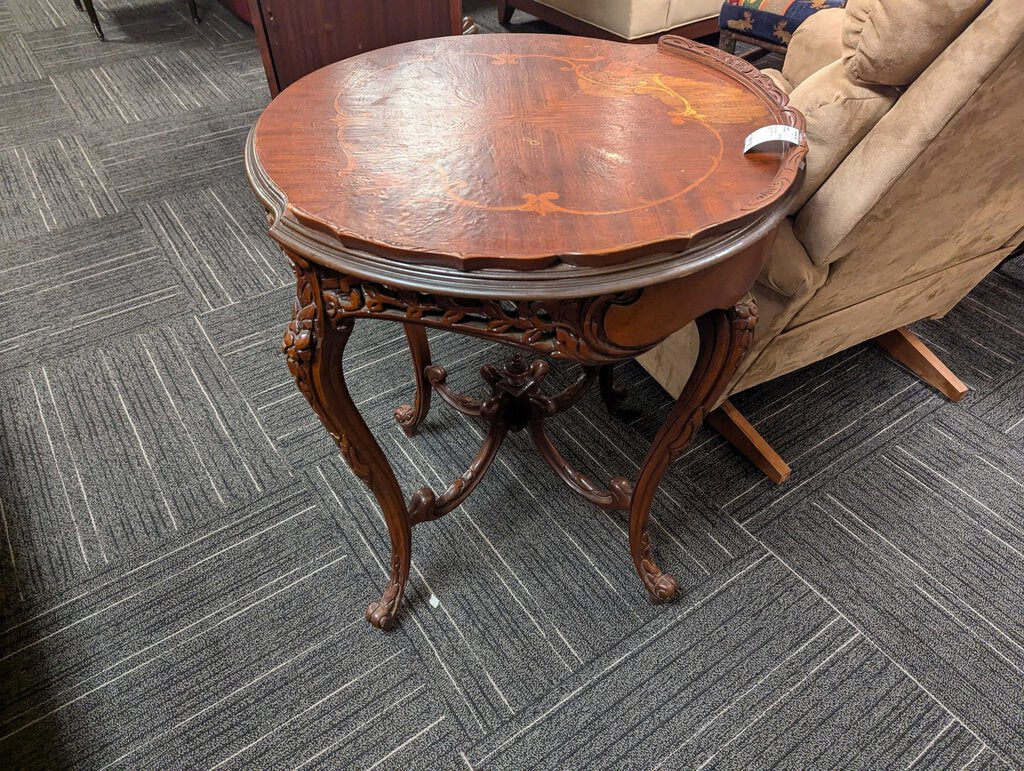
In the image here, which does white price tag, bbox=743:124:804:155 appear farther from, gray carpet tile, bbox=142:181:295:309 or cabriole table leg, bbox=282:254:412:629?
gray carpet tile, bbox=142:181:295:309

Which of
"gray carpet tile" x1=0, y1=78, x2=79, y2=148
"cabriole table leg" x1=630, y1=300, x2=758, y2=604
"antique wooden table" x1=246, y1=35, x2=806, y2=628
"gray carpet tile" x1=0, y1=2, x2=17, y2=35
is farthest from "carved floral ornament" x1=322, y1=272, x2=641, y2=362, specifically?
"gray carpet tile" x1=0, y1=2, x2=17, y2=35

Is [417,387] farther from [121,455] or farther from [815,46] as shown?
[815,46]

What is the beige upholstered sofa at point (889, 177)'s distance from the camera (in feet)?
2.42

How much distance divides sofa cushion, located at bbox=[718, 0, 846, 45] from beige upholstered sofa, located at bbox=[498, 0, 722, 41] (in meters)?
0.29

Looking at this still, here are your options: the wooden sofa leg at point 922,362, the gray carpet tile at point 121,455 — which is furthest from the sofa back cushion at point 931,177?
the gray carpet tile at point 121,455

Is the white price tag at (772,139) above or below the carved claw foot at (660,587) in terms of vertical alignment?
above

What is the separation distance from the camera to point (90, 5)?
2.59 meters

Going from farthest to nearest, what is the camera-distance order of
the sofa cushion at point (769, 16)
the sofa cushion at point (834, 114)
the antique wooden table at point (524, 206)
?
the sofa cushion at point (769, 16) < the sofa cushion at point (834, 114) < the antique wooden table at point (524, 206)

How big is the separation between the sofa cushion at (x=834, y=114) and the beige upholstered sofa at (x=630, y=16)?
1.64 metres

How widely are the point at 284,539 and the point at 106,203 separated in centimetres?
137

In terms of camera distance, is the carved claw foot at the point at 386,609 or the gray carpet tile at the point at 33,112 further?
the gray carpet tile at the point at 33,112

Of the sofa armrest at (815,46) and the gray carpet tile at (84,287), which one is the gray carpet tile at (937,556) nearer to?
the sofa armrest at (815,46)

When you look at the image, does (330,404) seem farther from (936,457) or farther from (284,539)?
(936,457)

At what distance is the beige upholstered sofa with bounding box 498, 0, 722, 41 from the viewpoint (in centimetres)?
230
